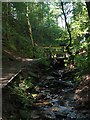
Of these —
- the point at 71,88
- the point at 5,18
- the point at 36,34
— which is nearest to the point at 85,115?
the point at 71,88

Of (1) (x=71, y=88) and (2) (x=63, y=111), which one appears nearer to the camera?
(2) (x=63, y=111)

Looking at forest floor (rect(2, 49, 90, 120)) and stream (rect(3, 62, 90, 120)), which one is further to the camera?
stream (rect(3, 62, 90, 120))

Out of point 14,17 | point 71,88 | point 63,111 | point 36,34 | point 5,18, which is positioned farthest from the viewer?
point 36,34

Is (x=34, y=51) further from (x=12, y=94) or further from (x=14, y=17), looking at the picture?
(x=12, y=94)

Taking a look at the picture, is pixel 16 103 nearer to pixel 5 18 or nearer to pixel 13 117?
pixel 13 117

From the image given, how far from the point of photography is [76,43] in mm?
17328

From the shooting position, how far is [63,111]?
10.7m

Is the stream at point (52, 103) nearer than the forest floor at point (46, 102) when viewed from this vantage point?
No

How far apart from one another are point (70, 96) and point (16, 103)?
363 centimetres

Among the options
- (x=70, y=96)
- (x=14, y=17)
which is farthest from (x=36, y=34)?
(x=70, y=96)

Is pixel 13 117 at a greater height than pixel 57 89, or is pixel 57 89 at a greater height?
pixel 13 117

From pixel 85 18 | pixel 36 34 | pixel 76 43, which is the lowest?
pixel 36 34

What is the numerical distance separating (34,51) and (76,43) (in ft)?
53.6

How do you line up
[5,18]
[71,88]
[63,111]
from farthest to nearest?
[5,18] < [71,88] < [63,111]
